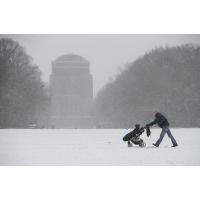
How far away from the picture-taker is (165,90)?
202 ft

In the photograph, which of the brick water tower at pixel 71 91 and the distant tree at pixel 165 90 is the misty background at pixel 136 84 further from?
the brick water tower at pixel 71 91

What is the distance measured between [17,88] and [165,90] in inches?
656

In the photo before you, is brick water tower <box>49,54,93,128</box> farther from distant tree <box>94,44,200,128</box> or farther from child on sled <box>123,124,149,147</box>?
child on sled <box>123,124,149,147</box>

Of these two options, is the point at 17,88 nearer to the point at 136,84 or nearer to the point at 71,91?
the point at 136,84

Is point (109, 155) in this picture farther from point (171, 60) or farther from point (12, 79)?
point (171, 60)

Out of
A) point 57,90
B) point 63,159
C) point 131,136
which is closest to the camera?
point 63,159

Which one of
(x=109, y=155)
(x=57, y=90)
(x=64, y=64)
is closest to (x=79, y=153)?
(x=109, y=155)

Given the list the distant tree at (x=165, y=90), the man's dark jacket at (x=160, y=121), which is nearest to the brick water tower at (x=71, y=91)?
the distant tree at (x=165, y=90)

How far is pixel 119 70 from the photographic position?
7675cm

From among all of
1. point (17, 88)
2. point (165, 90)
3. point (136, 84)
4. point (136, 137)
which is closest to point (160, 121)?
point (136, 137)

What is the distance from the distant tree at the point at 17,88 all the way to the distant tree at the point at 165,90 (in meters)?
10.0

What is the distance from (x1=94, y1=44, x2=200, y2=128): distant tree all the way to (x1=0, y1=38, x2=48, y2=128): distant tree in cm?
1002
